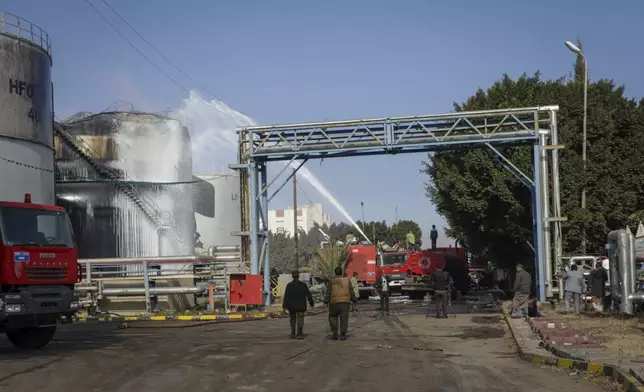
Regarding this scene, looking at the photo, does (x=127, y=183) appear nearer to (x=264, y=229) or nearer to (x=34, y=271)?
(x=264, y=229)

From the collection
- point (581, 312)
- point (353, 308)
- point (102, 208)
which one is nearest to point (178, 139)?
point (102, 208)

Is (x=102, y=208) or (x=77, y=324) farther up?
(x=102, y=208)

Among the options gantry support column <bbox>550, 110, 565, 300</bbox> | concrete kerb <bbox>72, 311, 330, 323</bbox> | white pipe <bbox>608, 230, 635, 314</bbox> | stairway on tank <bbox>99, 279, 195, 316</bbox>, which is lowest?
concrete kerb <bbox>72, 311, 330, 323</bbox>

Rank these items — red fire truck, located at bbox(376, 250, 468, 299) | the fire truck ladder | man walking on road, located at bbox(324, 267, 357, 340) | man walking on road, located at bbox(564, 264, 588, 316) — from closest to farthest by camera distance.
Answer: man walking on road, located at bbox(324, 267, 357, 340) → man walking on road, located at bbox(564, 264, 588, 316) → red fire truck, located at bbox(376, 250, 468, 299) → the fire truck ladder

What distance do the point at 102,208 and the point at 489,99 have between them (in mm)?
27581

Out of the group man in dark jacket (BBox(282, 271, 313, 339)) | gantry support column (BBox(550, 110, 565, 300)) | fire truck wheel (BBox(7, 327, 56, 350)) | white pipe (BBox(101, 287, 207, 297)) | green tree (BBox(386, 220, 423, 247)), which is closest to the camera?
fire truck wheel (BBox(7, 327, 56, 350))

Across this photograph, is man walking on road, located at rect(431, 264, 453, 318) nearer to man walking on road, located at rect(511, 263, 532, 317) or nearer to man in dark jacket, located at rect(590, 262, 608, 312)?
man walking on road, located at rect(511, 263, 532, 317)

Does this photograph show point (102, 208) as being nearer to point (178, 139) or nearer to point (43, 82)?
point (178, 139)

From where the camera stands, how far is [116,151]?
57.6 m

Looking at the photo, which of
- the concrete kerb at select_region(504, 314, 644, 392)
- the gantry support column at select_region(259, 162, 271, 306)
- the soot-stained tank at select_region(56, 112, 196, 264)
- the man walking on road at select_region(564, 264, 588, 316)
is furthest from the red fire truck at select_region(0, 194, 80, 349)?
the soot-stained tank at select_region(56, 112, 196, 264)

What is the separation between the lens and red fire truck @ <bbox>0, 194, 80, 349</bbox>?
15453mm

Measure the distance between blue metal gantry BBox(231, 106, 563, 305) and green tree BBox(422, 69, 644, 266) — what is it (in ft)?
13.7

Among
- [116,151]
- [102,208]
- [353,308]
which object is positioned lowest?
[353,308]

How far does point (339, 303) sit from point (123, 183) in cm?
3881
